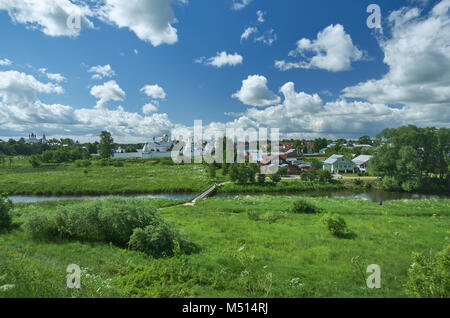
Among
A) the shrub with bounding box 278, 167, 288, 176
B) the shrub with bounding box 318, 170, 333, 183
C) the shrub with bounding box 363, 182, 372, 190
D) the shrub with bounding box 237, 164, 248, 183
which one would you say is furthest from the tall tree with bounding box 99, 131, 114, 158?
the shrub with bounding box 363, 182, 372, 190

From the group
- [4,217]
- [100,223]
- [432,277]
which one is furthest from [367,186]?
[4,217]

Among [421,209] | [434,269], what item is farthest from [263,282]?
[421,209]

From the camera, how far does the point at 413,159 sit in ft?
111

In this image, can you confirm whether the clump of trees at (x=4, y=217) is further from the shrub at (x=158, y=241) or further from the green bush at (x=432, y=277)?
the green bush at (x=432, y=277)

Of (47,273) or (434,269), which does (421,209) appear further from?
(47,273)

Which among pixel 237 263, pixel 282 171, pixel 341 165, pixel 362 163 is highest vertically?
pixel 362 163

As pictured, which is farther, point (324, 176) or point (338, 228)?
point (324, 176)

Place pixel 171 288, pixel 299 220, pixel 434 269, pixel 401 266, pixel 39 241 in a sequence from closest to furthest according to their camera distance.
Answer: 1. pixel 434 269
2. pixel 171 288
3. pixel 401 266
4. pixel 39 241
5. pixel 299 220

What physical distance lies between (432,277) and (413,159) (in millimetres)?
39579

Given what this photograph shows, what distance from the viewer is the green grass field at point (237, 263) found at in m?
5.89

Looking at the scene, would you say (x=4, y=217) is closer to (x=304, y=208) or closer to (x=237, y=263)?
(x=237, y=263)
